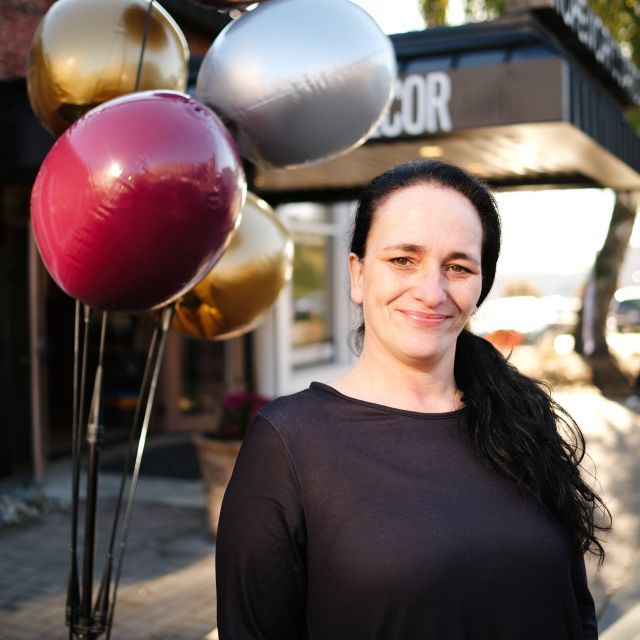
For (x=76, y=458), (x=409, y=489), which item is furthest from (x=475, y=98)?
(x=409, y=489)

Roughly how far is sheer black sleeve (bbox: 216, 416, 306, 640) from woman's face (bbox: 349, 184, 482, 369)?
1.10 ft

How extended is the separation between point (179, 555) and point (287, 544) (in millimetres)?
4133

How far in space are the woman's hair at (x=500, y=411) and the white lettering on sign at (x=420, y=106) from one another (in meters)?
4.05

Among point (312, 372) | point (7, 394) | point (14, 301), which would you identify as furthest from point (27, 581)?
point (312, 372)

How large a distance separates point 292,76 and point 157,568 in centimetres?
354

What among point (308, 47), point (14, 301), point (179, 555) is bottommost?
point (179, 555)

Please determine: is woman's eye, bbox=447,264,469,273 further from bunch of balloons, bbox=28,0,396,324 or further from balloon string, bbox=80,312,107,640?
balloon string, bbox=80,312,107,640

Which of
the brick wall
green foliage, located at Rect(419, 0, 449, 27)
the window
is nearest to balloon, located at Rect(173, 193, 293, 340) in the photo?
the brick wall

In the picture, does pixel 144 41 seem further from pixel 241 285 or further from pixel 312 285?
pixel 312 285

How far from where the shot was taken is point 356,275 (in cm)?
181

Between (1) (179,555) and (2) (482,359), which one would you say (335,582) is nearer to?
(2) (482,359)

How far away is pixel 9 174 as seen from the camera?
21.6ft

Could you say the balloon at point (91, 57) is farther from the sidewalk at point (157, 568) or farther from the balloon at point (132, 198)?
the sidewalk at point (157, 568)

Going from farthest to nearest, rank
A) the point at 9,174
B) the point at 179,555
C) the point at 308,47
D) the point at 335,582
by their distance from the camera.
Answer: the point at 9,174
the point at 179,555
the point at 308,47
the point at 335,582
